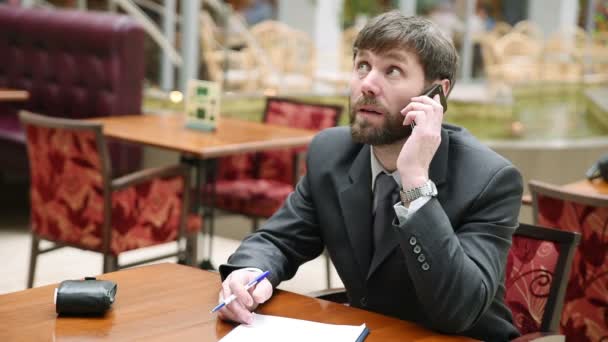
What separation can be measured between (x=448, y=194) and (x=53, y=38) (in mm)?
4954

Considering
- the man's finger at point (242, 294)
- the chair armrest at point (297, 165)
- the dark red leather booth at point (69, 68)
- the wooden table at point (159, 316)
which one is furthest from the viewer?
the dark red leather booth at point (69, 68)

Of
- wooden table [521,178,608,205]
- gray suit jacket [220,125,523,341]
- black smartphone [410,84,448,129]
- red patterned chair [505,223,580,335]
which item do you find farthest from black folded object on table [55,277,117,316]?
wooden table [521,178,608,205]

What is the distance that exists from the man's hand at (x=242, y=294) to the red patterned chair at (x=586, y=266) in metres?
1.34

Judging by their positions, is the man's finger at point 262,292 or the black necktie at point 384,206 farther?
the black necktie at point 384,206

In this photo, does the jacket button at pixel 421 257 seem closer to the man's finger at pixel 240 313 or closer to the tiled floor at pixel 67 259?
the man's finger at pixel 240 313

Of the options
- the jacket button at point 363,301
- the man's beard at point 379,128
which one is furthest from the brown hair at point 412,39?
the jacket button at point 363,301

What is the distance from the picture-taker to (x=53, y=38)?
6562 mm

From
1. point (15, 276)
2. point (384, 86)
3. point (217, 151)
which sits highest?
point (384, 86)

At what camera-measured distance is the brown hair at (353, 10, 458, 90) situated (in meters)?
2.09

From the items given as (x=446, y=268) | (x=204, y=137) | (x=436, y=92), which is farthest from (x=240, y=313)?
(x=204, y=137)

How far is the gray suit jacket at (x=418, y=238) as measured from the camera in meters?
1.96

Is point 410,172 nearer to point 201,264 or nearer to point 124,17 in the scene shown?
point 201,264

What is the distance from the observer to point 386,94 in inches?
82.8

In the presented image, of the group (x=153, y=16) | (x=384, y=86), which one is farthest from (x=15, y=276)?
(x=384, y=86)
